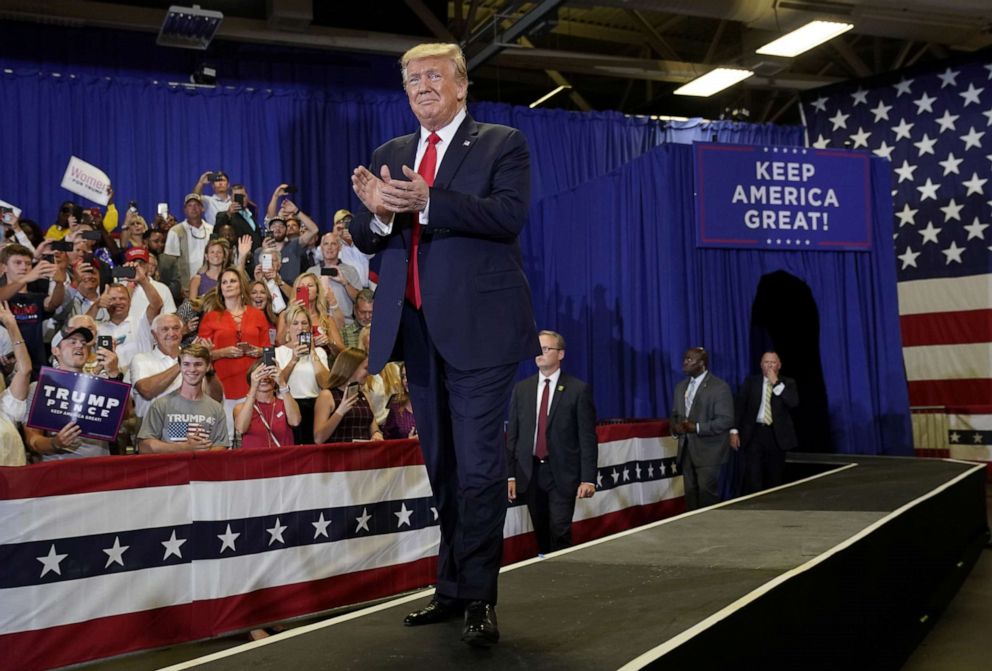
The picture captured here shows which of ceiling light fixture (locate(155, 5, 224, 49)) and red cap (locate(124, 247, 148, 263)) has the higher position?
ceiling light fixture (locate(155, 5, 224, 49))

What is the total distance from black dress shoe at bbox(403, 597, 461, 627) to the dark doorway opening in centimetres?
775

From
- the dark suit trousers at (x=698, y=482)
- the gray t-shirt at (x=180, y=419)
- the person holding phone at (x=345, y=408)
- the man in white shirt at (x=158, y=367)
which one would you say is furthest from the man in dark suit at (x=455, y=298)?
the dark suit trousers at (x=698, y=482)

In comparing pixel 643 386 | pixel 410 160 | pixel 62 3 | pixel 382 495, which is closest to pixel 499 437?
pixel 410 160

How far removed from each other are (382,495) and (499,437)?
10.4 feet

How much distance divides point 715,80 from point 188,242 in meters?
6.64

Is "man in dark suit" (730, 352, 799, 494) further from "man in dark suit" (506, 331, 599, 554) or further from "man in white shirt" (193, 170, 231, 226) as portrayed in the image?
"man in white shirt" (193, 170, 231, 226)

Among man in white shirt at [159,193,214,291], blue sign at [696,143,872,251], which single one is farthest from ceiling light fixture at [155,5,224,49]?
blue sign at [696,143,872,251]

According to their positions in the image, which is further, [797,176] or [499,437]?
[797,176]

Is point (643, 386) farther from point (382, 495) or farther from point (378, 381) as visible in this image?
point (382, 495)

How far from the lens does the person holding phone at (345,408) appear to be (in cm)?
626

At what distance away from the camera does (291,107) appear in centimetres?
1085

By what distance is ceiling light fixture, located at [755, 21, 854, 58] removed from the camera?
34.1ft

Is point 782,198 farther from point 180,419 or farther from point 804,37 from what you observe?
point 180,419

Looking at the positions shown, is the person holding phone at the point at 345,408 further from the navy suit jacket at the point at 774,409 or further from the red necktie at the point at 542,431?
the navy suit jacket at the point at 774,409
